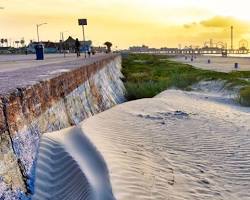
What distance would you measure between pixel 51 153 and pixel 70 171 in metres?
0.78

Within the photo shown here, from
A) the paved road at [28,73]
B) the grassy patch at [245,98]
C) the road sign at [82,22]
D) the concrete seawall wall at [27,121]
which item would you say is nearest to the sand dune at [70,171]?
the concrete seawall wall at [27,121]

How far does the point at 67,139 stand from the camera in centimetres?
801

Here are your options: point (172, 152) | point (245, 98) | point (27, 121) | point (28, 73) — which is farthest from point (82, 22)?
point (27, 121)

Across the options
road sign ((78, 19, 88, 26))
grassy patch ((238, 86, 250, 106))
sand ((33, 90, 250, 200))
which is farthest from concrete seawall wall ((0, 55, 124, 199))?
road sign ((78, 19, 88, 26))

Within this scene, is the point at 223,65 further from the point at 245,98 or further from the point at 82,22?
the point at 245,98

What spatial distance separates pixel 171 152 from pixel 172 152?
2 cm

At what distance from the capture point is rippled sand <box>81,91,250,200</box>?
6.53m

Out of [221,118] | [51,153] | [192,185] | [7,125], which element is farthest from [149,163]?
[221,118]

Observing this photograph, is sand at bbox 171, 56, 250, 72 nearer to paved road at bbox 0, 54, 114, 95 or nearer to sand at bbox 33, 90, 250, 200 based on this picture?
paved road at bbox 0, 54, 114, 95

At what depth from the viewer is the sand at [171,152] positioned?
6.51 meters

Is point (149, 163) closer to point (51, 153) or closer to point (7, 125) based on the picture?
point (51, 153)

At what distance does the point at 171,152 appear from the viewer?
848 cm

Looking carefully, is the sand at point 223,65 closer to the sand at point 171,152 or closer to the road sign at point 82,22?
the road sign at point 82,22

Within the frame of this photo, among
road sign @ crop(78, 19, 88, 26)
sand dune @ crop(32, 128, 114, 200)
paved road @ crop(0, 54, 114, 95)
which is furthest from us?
road sign @ crop(78, 19, 88, 26)
